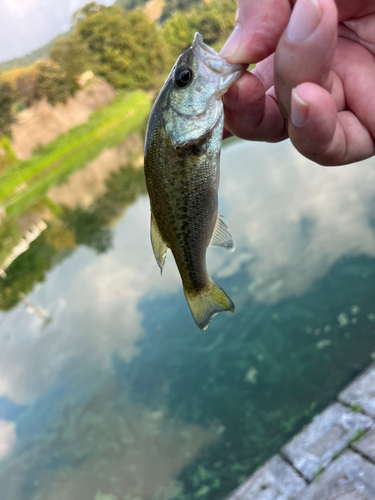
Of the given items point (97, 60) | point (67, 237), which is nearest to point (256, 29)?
point (67, 237)

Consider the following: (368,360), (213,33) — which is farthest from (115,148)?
(213,33)

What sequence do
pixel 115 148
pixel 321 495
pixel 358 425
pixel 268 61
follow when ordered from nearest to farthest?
1. pixel 268 61
2. pixel 321 495
3. pixel 358 425
4. pixel 115 148

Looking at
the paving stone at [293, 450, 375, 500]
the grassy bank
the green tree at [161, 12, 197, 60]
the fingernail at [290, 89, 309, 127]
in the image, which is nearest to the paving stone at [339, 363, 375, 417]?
the paving stone at [293, 450, 375, 500]

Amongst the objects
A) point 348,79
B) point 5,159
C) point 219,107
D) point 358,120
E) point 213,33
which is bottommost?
point 213,33

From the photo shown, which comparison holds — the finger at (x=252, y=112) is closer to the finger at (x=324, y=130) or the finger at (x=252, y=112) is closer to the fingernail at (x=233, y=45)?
the fingernail at (x=233, y=45)

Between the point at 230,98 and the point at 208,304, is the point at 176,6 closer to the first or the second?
the point at 230,98

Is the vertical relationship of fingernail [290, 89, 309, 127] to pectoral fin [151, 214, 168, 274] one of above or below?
above

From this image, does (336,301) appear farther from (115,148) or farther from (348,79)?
(115,148)

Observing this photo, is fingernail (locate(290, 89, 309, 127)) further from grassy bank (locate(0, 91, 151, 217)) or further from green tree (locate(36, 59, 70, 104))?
green tree (locate(36, 59, 70, 104))
